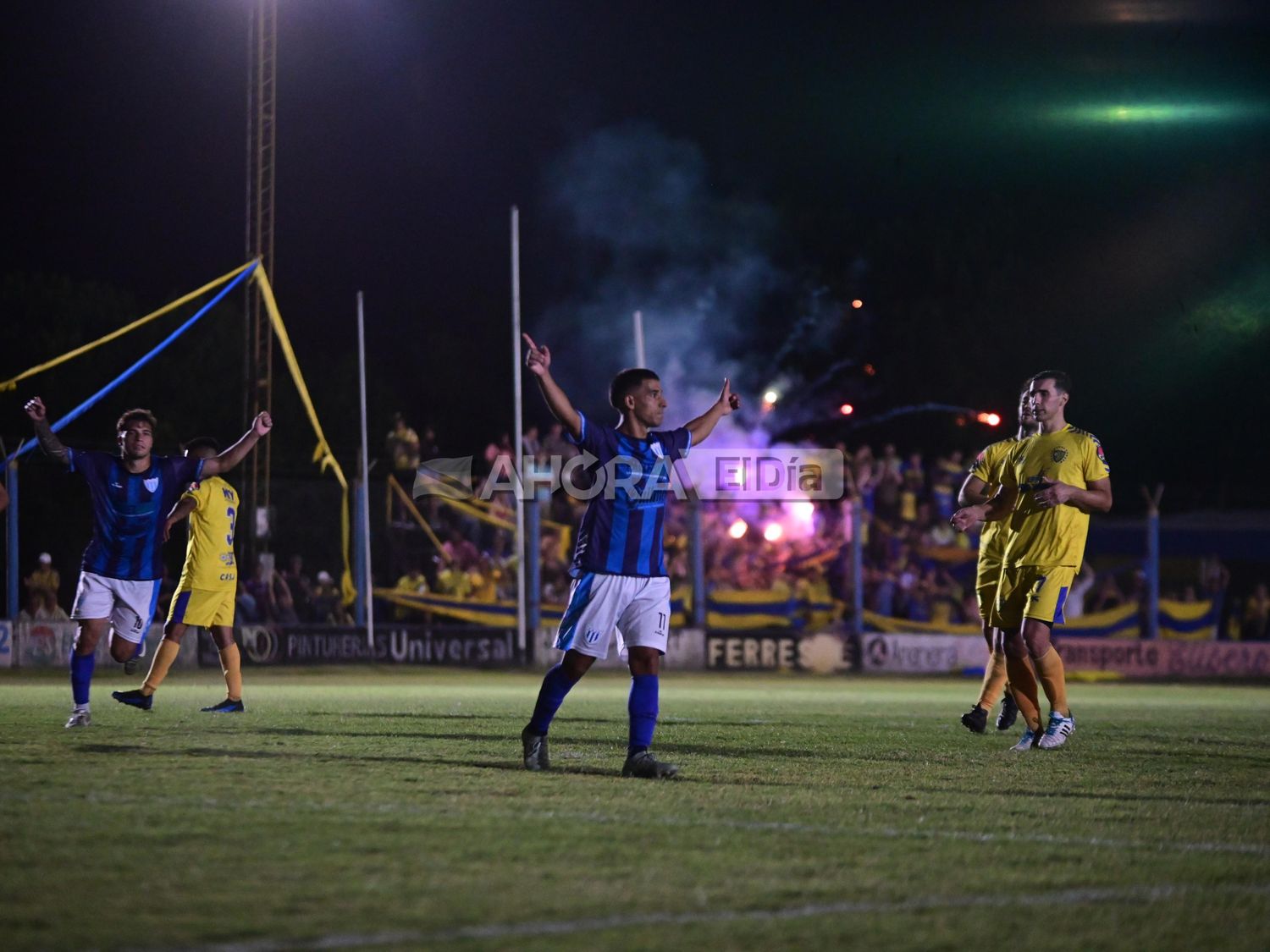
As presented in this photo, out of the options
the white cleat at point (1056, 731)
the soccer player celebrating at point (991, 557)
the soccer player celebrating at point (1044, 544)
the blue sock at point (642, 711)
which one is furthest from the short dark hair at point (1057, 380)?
the blue sock at point (642, 711)

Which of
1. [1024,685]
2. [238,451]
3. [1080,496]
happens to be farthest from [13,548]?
[1080,496]

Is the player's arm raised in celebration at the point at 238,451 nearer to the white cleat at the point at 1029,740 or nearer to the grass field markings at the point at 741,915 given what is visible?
the white cleat at the point at 1029,740

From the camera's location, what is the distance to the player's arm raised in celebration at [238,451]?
39.0 ft

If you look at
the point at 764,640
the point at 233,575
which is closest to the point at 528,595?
the point at 764,640

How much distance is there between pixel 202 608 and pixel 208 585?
0.63ft

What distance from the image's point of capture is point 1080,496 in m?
10.7

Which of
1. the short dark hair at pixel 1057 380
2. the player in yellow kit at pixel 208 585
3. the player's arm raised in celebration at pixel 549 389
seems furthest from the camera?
the player in yellow kit at pixel 208 585

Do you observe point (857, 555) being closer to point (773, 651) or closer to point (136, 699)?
point (773, 651)

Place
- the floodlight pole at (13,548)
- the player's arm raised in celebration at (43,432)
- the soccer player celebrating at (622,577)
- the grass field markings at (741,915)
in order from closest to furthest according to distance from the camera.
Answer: the grass field markings at (741,915), the soccer player celebrating at (622,577), the player's arm raised in celebration at (43,432), the floodlight pole at (13,548)

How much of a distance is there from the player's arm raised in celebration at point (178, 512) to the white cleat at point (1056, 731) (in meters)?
6.66

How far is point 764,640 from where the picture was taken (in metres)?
28.2

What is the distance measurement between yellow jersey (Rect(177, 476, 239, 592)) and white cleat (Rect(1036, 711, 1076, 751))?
6.62 meters

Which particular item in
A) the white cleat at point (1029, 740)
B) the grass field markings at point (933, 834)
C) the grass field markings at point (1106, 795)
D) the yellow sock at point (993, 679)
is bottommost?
the white cleat at point (1029, 740)

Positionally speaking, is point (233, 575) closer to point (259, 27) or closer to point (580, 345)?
point (259, 27)
